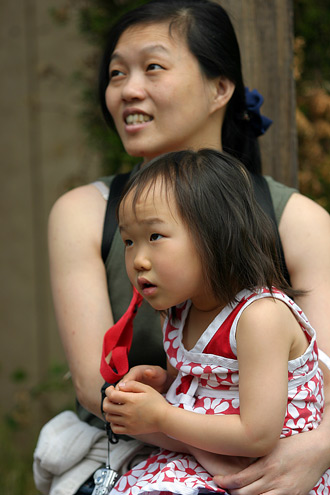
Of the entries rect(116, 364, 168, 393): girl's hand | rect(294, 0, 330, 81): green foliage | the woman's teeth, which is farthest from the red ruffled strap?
rect(294, 0, 330, 81): green foliage

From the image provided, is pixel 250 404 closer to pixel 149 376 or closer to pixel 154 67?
pixel 149 376

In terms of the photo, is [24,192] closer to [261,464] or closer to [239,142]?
[239,142]

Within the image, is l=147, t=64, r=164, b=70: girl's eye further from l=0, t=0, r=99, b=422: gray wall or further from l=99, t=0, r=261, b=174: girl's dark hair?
l=0, t=0, r=99, b=422: gray wall

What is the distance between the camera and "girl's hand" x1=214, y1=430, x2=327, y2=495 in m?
1.68

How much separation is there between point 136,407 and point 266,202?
86 cm

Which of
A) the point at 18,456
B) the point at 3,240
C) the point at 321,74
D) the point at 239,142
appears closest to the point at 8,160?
the point at 3,240

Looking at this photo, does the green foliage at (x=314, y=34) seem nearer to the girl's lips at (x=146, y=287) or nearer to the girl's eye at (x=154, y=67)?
A: the girl's eye at (x=154, y=67)

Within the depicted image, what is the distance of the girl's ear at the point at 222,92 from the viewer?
2.35m

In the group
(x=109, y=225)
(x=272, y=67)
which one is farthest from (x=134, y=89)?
(x=272, y=67)

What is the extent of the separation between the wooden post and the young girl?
3.07ft

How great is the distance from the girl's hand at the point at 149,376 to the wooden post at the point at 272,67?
1.06 m

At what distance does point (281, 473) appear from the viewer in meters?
1.72

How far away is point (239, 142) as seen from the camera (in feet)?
8.12

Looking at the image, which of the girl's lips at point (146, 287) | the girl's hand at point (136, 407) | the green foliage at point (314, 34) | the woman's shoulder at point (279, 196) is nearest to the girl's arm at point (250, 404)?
the girl's hand at point (136, 407)
